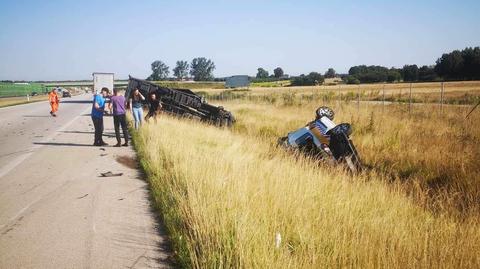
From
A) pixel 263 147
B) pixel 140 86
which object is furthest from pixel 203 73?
pixel 263 147

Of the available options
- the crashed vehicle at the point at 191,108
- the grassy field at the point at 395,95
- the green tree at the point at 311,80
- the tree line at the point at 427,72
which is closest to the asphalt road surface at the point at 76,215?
the crashed vehicle at the point at 191,108

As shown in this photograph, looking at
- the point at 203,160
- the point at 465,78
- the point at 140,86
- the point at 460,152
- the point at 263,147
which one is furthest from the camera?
the point at 465,78

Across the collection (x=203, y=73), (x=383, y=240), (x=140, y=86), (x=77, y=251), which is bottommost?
(x=77, y=251)

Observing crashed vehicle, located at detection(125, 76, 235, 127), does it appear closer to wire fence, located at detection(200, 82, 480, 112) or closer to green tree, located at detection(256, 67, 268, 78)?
wire fence, located at detection(200, 82, 480, 112)

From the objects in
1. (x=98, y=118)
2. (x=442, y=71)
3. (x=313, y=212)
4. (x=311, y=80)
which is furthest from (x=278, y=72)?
(x=313, y=212)

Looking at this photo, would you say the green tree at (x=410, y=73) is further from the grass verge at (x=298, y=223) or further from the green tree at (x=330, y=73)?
the grass verge at (x=298, y=223)

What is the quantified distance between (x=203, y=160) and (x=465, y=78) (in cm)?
7189

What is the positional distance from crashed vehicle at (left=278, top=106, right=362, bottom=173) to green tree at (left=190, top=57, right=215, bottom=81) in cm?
17210

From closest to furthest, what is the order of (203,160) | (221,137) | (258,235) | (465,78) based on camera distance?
(258,235)
(203,160)
(221,137)
(465,78)

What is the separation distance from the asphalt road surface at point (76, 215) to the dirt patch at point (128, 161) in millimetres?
24

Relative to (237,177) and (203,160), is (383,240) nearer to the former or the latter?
(237,177)

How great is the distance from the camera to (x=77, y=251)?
4043 mm

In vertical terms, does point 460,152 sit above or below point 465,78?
below

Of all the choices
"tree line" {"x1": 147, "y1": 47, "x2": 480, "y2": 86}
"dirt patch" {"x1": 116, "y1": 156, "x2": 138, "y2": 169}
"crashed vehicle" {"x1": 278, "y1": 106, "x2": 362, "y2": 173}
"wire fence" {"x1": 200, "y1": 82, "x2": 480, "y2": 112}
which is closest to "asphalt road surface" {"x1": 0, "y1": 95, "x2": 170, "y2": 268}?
"dirt patch" {"x1": 116, "y1": 156, "x2": 138, "y2": 169}
